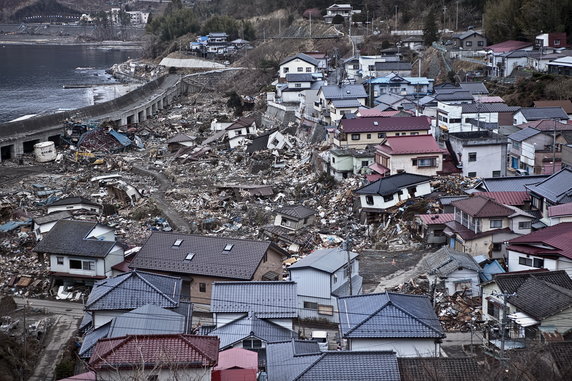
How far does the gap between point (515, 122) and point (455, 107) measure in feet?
6.06

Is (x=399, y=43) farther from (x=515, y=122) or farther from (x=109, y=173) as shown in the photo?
(x=109, y=173)

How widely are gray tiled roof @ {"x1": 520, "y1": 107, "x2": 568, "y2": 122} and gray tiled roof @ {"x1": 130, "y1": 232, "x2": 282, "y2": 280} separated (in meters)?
11.5

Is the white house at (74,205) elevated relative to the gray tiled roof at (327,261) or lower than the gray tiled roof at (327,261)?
lower

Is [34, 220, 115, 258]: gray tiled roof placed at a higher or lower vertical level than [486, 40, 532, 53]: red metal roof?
lower

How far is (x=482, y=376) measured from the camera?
7641mm

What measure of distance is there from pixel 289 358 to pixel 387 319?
59.8 inches

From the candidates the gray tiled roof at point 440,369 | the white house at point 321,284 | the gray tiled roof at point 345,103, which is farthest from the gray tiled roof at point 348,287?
the gray tiled roof at point 345,103

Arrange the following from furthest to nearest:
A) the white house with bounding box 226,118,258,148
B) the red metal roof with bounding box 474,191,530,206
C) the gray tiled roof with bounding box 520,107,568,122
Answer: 1. the white house with bounding box 226,118,258,148
2. the gray tiled roof with bounding box 520,107,568,122
3. the red metal roof with bounding box 474,191,530,206

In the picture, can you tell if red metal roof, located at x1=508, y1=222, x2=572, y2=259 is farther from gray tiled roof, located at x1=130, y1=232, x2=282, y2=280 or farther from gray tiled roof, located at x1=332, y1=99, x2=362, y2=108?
gray tiled roof, located at x1=332, y1=99, x2=362, y2=108

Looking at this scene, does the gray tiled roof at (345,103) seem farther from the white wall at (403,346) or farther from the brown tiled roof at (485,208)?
the white wall at (403,346)

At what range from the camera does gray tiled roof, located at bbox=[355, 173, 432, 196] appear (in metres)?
17.2

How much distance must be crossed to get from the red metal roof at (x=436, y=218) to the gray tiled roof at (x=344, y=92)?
40.0 feet

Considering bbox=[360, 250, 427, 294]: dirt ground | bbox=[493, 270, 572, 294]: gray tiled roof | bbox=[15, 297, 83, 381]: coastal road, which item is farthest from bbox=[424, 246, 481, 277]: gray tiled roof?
bbox=[15, 297, 83, 381]: coastal road

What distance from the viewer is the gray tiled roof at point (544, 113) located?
21.9 m
